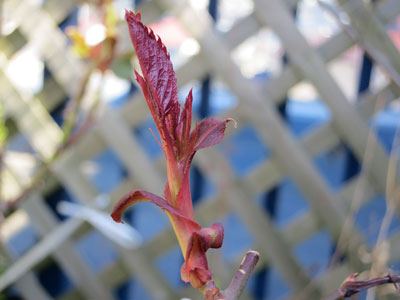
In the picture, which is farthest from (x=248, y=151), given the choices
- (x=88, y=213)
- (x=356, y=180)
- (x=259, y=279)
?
(x=88, y=213)

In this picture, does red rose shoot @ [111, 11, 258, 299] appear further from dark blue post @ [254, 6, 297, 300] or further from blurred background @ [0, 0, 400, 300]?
dark blue post @ [254, 6, 297, 300]

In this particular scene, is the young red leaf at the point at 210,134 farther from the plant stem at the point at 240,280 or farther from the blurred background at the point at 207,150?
the blurred background at the point at 207,150

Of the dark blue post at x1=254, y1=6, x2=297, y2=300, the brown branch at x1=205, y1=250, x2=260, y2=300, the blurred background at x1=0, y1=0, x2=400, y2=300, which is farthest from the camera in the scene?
the dark blue post at x1=254, y1=6, x2=297, y2=300

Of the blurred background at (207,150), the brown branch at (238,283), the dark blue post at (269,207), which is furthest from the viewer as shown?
the dark blue post at (269,207)

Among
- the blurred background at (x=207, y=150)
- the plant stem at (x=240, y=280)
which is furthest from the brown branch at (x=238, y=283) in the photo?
the blurred background at (x=207, y=150)

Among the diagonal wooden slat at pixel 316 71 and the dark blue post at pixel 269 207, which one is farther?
the dark blue post at pixel 269 207

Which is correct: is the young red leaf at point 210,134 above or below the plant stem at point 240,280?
above

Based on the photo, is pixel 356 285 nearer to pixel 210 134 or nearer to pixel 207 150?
pixel 210 134

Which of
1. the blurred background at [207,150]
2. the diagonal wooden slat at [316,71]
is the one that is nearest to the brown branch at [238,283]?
the blurred background at [207,150]

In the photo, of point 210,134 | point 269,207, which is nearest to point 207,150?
point 269,207

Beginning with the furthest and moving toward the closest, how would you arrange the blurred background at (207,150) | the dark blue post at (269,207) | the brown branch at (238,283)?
the dark blue post at (269,207), the blurred background at (207,150), the brown branch at (238,283)

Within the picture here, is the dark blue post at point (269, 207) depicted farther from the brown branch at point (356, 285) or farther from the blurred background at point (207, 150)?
the brown branch at point (356, 285)

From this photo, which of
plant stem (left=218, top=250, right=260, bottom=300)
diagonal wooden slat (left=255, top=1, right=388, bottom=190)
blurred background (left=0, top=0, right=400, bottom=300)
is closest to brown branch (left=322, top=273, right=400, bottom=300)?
plant stem (left=218, top=250, right=260, bottom=300)

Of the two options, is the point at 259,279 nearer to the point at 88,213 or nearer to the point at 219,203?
the point at 219,203
